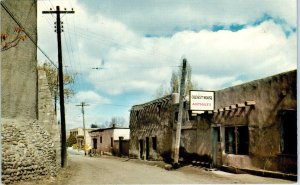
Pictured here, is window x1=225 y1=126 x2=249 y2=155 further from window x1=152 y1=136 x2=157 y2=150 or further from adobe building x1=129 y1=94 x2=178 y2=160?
window x1=152 y1=136 x2=157 y2=150

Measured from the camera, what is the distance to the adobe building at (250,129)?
1559 cm

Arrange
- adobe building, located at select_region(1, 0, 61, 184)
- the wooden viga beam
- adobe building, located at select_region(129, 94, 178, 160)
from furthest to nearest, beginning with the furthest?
adobe building, located at select_region(129, 94, 178, 160)
the wooden viga beam
adobe building, located at select_region(1, 0, 61, 184)

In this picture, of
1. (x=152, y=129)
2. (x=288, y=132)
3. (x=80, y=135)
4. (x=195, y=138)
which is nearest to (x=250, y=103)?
(x=288, y=132)

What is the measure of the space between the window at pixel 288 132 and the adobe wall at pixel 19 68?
1080 cm

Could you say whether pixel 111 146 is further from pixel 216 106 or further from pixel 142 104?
pixel 216 106

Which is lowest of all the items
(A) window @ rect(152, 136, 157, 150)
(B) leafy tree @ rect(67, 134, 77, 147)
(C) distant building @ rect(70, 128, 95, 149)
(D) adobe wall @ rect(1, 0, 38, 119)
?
(B) leafy tree @ rect(67, 134, 77, 147)

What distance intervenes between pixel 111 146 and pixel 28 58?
109 feet

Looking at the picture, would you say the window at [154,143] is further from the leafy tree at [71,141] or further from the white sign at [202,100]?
the leafy tree at [71,141]

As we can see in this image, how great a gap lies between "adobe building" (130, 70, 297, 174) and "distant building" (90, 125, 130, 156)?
733 inches

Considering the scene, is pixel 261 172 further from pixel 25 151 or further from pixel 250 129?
pixel 25 151

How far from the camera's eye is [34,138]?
16734mm

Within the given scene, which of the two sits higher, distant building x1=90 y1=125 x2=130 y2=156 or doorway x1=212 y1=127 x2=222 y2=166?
doorway x1=212 y1=127 x2=222 y2=166

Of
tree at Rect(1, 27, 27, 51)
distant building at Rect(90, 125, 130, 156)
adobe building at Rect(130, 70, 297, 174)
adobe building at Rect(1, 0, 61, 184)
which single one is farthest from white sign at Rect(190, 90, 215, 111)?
distant building at Rect(90, 125, 130, 156)

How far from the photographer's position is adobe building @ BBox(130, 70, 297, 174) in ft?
51.2
